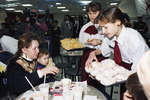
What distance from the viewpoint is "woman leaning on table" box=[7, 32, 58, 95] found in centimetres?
189

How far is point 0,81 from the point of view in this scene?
75.7 inches

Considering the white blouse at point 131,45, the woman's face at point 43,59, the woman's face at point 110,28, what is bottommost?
the woman's face at point 43,59

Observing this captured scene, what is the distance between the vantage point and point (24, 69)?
1982 millimetres

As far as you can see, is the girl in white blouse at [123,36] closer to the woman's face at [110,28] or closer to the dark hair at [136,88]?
the woman's face at [110,28]

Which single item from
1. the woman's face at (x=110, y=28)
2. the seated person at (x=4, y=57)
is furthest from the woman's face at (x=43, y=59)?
the woman's face at (x=110, y=28)

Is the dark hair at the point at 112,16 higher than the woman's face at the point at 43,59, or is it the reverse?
the dark hair at the point at 112,16

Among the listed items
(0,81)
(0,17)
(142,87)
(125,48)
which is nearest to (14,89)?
(0,81)

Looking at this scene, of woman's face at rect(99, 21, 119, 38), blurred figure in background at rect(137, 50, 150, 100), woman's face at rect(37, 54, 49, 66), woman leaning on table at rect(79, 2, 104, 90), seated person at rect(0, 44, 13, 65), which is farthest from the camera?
woman leaning on table at rect(79, 2, 104, 90)

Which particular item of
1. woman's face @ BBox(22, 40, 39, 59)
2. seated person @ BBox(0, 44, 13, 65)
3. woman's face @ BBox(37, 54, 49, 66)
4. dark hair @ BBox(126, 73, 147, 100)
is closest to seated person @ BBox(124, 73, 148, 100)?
dark hair @ BBox(126, 73, 147, 100)

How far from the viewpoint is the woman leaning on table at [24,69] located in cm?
189

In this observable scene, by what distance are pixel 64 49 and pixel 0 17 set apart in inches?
649

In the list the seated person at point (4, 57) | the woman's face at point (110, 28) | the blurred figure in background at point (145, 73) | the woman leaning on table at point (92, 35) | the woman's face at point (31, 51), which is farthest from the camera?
the woman leaning on table at point (92, 35)

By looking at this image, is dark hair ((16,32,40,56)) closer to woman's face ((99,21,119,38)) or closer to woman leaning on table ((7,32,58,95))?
woman leaning on table ((7,32,58,95))

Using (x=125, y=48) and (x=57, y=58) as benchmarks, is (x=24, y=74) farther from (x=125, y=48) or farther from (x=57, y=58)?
(x=57, y=58)
